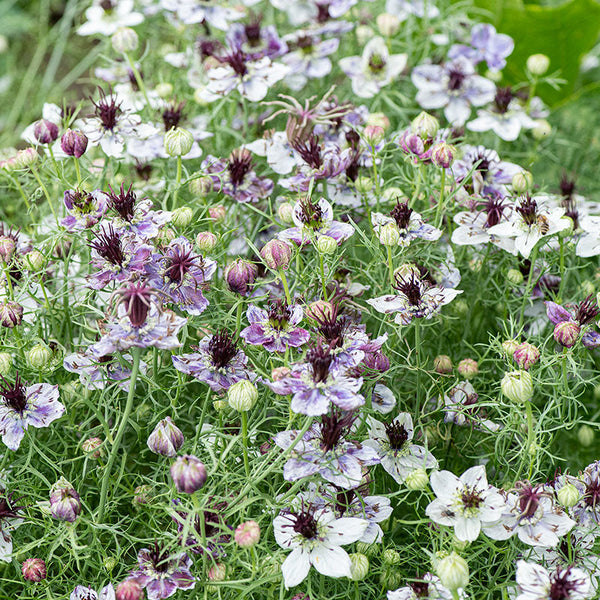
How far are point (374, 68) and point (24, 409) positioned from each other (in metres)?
0.93

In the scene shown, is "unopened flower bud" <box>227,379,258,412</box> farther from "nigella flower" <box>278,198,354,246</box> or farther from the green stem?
"nigella flower" <box>278,198,354,246</box>

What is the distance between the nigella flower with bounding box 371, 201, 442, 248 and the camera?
102 centimetres

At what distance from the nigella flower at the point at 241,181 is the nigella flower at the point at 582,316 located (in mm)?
470

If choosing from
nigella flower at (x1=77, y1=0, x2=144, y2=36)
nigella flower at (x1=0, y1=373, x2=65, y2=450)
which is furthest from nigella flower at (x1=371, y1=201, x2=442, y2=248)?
nigella flower at (x1=77, y1=0, x2=144, y2=36)

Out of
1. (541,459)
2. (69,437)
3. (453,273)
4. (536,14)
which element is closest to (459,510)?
(541,459)

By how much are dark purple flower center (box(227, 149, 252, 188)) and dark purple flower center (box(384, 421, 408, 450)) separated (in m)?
0.46

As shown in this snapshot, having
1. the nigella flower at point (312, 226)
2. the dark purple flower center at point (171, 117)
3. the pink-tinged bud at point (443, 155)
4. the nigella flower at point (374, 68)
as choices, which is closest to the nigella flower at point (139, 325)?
the nigella flower at point (312, 226)

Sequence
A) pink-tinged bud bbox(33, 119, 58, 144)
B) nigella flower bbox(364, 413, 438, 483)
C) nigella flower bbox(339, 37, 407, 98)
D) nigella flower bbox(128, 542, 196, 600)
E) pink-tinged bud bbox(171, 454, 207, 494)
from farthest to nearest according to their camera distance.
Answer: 1. nigella flower bbox(339, 37, 407, 98)
2. pink-tinged bud bbox(33, 119, 58, 144)
3. nigella flower bbox(364, 413, 438, 483)
4. nigella flower bbox(128, 542, 196, 600)
5. pink-tinged bud bbox(171, 454, 207, 494)

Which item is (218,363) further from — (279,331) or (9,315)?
(9,315)

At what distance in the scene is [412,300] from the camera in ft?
3.10

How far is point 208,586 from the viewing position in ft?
2.87

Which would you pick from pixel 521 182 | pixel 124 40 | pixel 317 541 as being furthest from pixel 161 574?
pixel 124 40

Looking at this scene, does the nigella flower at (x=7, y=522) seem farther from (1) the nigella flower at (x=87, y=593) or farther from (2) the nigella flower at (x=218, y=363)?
(2) the nigella flower at (x=218, y=363)

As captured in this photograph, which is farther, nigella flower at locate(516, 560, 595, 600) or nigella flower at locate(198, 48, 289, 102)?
nigella flower at locate(198, 48, 289, 102)
